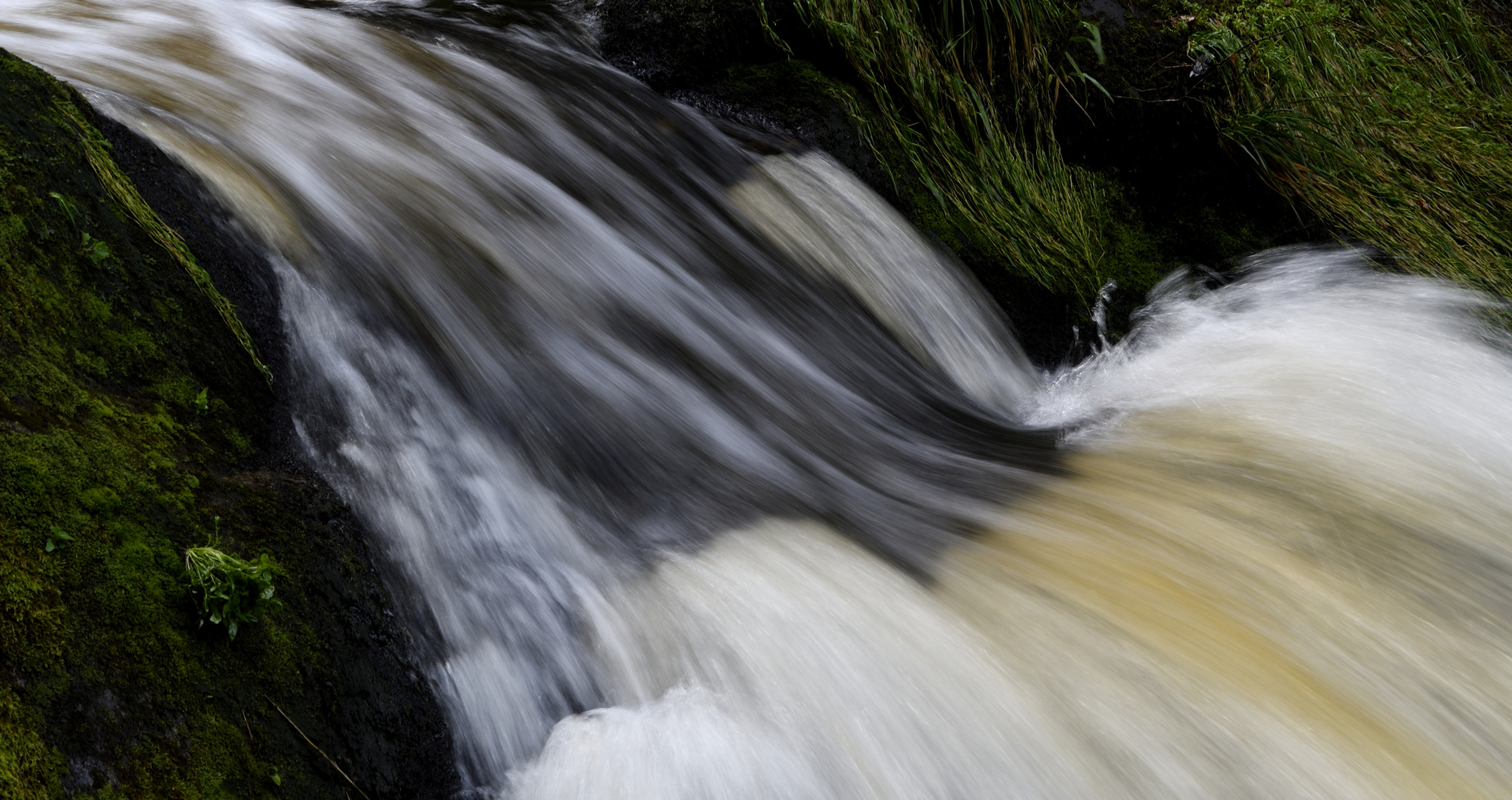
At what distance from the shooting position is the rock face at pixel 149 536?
68.5 inches

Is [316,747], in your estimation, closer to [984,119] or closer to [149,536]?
[149,536]

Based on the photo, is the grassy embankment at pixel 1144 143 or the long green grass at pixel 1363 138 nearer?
the grassy embankment at pixel 1144 143

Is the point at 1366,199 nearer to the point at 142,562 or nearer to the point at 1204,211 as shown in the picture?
the point at 1204,211

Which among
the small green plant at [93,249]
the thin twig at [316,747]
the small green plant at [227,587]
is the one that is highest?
the small green plant at [93,249]

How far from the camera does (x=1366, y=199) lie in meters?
5.14

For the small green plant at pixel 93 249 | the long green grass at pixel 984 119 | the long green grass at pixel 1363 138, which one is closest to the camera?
the small green plant at pixel 93 249

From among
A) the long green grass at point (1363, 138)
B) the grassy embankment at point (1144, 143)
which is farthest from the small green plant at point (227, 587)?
the long green grass at point (1363, 138)

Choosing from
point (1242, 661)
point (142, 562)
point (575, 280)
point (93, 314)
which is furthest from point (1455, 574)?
point (93, 314)

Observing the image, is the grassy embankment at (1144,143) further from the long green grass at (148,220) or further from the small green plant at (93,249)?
the small green plant at (93,249)

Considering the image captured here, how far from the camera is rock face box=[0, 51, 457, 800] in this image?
1739mm

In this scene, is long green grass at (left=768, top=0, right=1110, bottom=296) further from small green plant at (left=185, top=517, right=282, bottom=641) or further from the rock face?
small green plant at (left=185, top=517, right=282, bottom=641)

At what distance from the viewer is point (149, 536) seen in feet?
6.56

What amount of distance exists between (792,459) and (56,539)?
2.10 metres

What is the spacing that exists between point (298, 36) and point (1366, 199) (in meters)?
4.81
